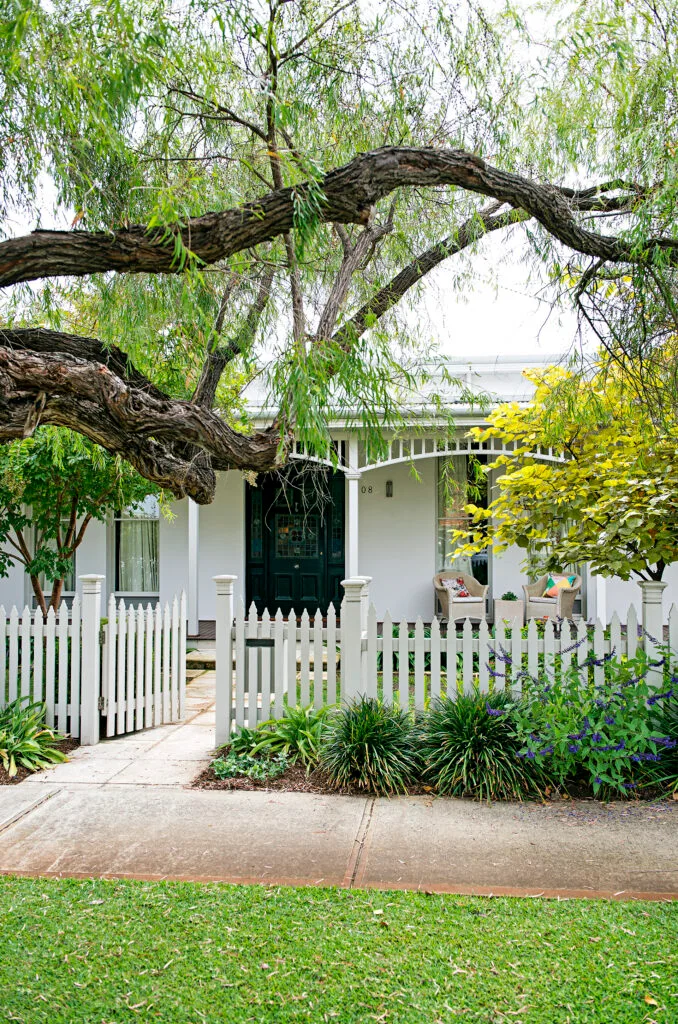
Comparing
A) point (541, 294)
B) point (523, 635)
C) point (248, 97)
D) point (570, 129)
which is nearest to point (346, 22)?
point (248, 97)

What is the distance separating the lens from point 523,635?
20.4 feet

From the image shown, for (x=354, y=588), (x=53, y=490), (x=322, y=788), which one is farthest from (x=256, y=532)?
(x=322, y=788)

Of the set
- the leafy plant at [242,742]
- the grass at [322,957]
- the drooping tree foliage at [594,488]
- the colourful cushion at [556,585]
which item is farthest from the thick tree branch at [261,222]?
the colourful cushion at [556,585]

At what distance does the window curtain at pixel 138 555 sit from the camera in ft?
45.5

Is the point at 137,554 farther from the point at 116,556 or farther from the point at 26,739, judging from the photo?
the point at 26,739

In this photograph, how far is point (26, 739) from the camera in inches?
242

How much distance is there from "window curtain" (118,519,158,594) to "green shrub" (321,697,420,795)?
8607 mm

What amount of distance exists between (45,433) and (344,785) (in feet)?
13.7

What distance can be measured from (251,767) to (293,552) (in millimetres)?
8126

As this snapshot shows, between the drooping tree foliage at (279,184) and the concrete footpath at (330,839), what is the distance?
216cm

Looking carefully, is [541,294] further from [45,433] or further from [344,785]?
[45,433]

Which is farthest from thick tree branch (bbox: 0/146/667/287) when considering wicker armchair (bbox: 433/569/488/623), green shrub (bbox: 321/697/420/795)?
wicker armchair (bbox: 433/569/488/623)

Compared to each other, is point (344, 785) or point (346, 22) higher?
point (346, 22)

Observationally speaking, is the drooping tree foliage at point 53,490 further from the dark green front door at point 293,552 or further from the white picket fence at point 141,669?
the dark green front door at point 293,552
